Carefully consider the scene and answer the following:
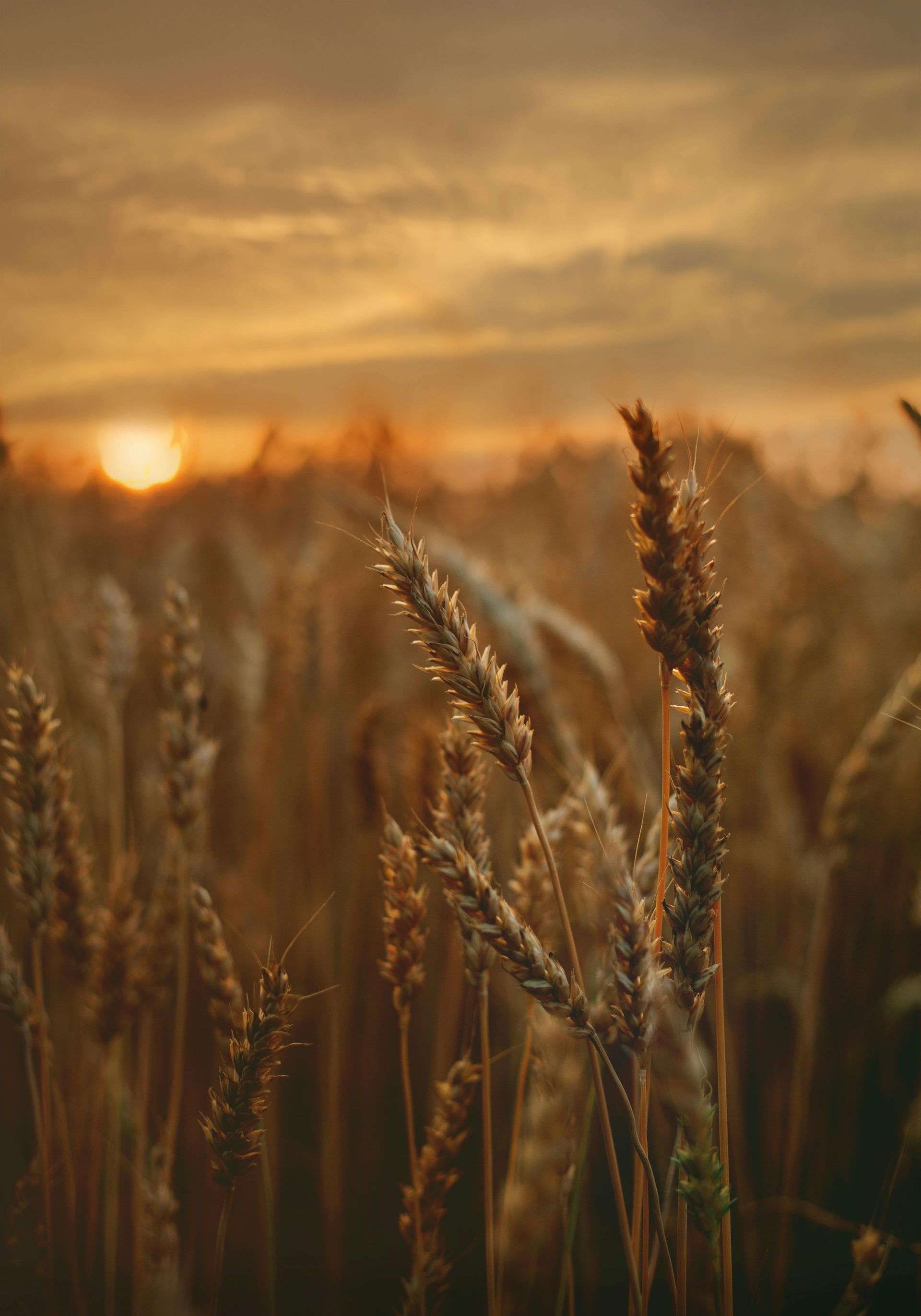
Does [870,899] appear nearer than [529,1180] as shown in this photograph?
No

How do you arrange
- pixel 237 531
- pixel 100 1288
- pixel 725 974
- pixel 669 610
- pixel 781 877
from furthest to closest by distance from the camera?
pixel 237 531
pixel 781 877
pixel 725 974
pixel 100 1288
pixel 669 610

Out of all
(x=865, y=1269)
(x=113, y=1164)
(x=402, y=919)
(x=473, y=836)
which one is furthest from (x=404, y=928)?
(x=113, y=1164)

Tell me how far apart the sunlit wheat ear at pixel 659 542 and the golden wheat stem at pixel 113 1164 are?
34.1 inches

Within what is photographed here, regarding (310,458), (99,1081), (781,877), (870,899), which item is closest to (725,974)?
(781,877)

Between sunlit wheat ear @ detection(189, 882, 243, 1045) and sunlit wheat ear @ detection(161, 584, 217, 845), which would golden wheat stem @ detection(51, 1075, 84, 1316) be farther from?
sunlit wheat ear @ detection(161, 584, 217, 845)

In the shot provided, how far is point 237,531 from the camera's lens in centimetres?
447

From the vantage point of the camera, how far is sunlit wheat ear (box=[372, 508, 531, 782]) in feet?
2.03

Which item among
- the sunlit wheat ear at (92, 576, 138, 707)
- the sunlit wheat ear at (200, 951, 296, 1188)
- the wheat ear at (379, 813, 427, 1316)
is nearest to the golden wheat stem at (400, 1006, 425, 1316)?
the wheat ear at (379, 813, 427, 1316)

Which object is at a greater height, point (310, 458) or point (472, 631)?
point (310, 458)

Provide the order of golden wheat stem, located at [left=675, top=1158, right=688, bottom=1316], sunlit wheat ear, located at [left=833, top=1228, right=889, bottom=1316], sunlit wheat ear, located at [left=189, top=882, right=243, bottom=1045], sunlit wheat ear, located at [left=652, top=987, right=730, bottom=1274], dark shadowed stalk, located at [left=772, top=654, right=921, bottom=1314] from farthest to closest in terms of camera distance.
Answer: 1. dark shadowed stalk, located at [left=772, top=654, right=921, bottom=1314]
2. sunlit wheat ear, located at [left=189, top=882, right=243, bottom=1045]
3. sunlit wheat ear, located at [left=833, top=1228, right=889, bottom=1316]
4. golden wheat stem, located at [left=675, top=1158, right=688, bottom=1316]
5. sunlit wheat ear, located at [left=652, top=987, right=730, bottom=1274]

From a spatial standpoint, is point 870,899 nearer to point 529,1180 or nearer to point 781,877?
point 781,877

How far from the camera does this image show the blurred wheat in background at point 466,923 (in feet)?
2.09

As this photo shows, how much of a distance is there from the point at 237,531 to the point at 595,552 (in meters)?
1.99

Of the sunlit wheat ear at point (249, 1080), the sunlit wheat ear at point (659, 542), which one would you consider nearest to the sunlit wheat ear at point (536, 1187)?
the sunlit wheat ear at point (249, 1080)
